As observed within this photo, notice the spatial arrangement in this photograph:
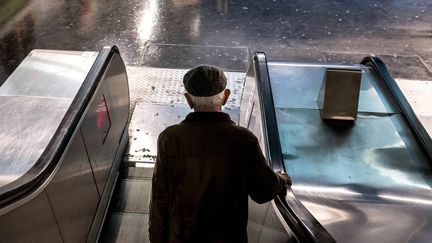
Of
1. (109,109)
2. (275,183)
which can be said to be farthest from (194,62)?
(275,183)

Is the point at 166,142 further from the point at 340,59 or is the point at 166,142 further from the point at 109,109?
the point at 340,59

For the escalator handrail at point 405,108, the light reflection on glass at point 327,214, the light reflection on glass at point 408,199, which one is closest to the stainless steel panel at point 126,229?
the light reflection on glass at point 327,214

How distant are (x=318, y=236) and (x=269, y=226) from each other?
1.81ft

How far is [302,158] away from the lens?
2.52 m

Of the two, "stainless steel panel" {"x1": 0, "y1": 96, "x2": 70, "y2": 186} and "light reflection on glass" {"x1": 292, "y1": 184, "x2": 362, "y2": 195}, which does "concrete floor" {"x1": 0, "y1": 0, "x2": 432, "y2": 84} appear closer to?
"stainless steel panel" {"x1": 0, "y1": 96, "x2": 70, "y2": 186}

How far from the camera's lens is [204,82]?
1.54 meters

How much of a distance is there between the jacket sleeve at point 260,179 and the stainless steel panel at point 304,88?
137cm

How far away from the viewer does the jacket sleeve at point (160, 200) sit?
161 centimetres

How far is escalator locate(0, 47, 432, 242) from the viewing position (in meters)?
1.90

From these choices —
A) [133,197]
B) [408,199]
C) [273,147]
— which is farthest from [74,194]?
[408,199]

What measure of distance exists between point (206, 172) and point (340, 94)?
1.34 metres

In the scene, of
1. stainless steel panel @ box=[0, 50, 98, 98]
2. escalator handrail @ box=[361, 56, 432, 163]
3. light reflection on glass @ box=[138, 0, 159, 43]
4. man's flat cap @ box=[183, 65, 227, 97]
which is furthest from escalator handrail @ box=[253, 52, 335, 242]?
light reflection on glass @ box=[138, 0, 159, 43]

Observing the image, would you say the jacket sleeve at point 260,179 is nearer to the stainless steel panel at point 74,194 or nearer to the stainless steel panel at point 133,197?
the stainless steel panel at point 74,194

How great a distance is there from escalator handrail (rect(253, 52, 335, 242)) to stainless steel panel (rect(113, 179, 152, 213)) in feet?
3.69
